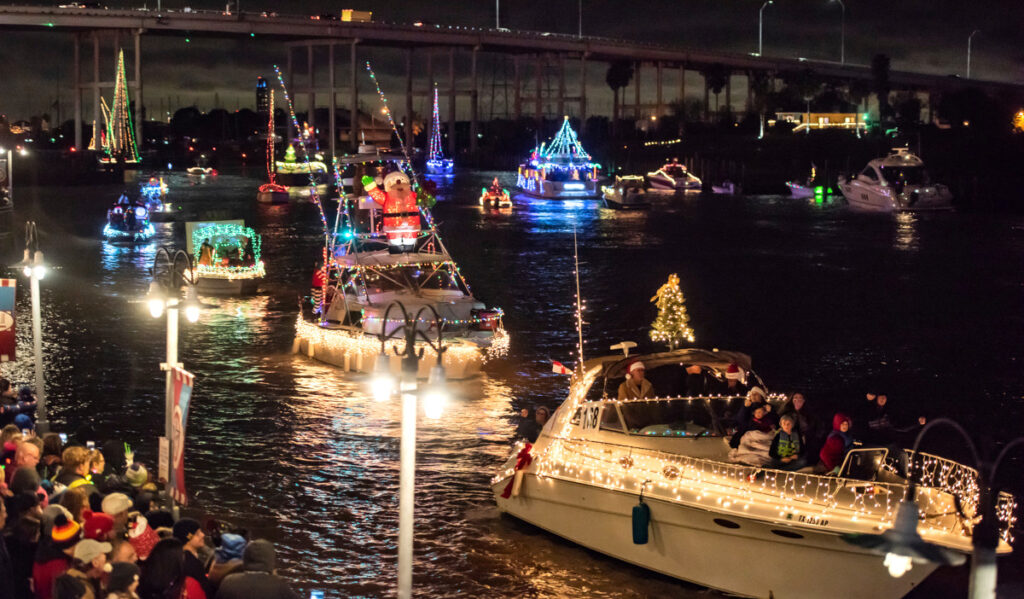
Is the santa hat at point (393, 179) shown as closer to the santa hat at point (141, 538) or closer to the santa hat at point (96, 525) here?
the santa hat at point (141, 538)

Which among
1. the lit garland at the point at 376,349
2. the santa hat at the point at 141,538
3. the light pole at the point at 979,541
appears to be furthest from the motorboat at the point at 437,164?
the light pole at the point at 979,541

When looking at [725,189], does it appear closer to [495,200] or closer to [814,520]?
[495,200]

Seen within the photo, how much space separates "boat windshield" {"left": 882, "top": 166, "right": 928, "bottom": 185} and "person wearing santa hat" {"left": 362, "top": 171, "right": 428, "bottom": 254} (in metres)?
54.1

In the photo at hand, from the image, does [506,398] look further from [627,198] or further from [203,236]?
[627,198]

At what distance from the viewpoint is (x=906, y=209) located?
69938 mm

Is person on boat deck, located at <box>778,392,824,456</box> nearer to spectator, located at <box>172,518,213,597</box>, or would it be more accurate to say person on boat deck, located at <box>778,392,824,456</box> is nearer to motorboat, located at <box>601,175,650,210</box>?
spectator, located at <box>172,518,213,597</box>

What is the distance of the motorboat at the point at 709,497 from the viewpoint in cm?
1033

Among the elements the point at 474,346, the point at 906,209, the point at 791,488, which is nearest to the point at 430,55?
the point at 906,209

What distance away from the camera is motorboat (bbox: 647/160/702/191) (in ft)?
315

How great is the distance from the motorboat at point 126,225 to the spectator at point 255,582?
47.2m

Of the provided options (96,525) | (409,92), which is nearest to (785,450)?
(96,525)

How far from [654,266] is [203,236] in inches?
684

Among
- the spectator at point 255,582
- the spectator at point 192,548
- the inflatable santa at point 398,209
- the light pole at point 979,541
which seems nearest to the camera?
the light pole at point 979,541

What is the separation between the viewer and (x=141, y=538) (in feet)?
29.0
